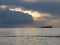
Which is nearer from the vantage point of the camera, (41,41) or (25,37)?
(41,41)

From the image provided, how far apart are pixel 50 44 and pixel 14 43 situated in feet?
2.00

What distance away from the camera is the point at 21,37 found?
14.4ft

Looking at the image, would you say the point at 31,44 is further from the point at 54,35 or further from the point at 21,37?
the point at 54,35

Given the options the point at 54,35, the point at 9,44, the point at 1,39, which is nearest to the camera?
the point at 9,44

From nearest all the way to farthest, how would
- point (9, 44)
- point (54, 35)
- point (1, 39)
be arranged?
point (9, 44) < point (1, 39) < point (54, 35)

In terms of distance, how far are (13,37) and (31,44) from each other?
648 millimetres

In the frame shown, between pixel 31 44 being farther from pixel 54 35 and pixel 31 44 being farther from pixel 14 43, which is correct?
pixel 54 35

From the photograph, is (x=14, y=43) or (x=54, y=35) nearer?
(x=14, y=43)

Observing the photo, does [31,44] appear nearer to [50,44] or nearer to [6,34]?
[50,44]

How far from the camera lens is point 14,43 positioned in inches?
155

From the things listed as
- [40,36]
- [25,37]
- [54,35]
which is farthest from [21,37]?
[54,35]

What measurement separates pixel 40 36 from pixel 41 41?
38 centimetres

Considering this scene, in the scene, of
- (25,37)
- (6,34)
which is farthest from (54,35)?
(6,34)

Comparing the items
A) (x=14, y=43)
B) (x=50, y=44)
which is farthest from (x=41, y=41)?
(x=14, y=43)
